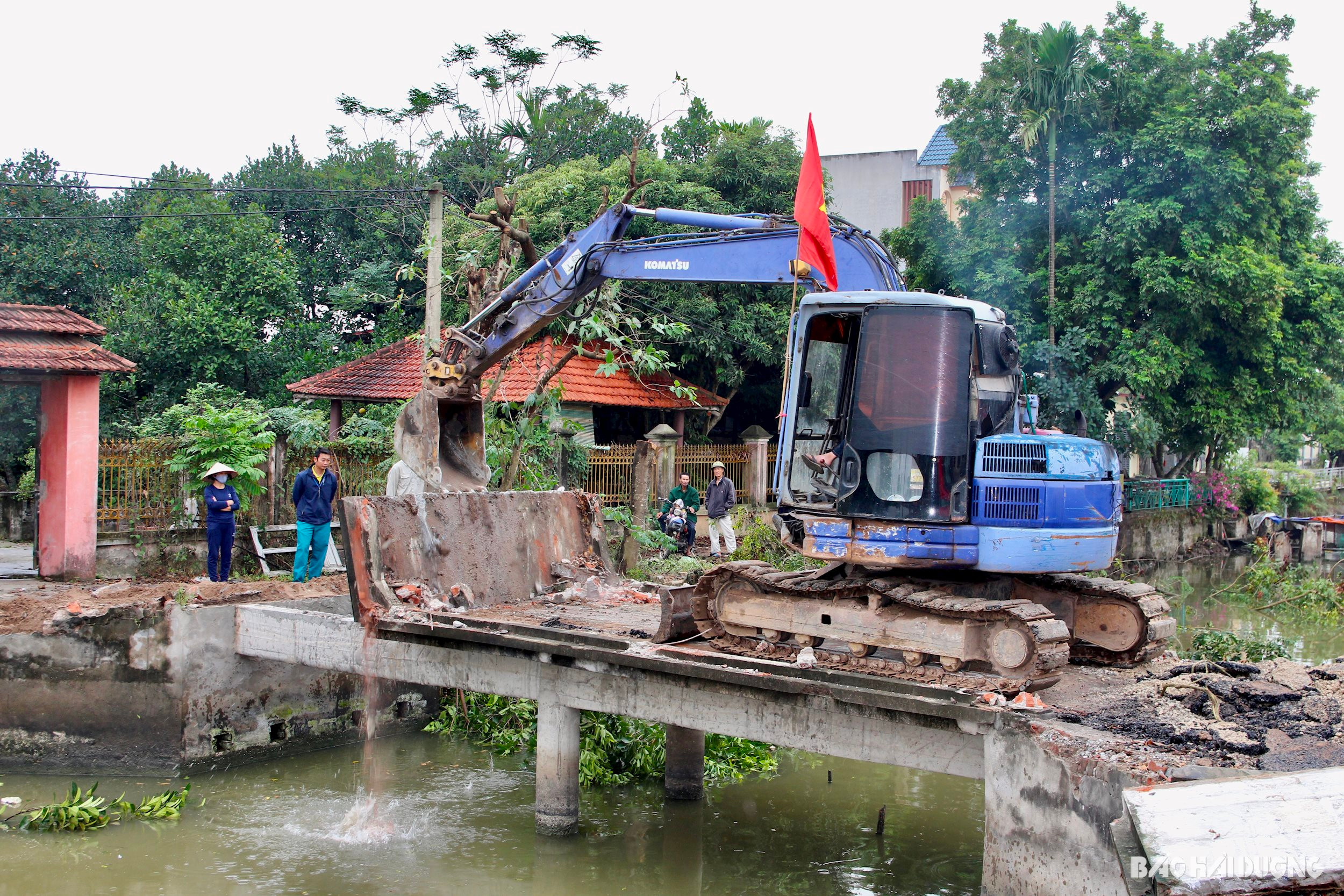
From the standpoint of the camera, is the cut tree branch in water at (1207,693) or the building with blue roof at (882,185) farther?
the building with blue roof at (882,185)

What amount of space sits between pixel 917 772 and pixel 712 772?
1.94m

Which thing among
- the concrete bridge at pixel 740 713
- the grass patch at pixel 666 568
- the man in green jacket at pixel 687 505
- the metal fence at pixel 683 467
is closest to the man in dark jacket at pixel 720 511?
the man in green jacket at pixel 687 505

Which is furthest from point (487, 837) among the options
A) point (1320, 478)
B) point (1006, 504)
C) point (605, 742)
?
point (1320, 478)

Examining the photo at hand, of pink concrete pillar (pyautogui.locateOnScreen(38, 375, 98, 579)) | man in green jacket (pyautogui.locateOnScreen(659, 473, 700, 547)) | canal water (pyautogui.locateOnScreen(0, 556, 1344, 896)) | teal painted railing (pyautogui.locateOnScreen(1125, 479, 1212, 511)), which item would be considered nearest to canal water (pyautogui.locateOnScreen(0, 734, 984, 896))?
canal water (pyautogui.locateOnScreen(0, 556, 1344, 896))

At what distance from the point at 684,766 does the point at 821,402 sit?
3.81 metres

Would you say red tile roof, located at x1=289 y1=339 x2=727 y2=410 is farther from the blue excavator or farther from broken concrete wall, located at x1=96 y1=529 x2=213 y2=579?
the blue excavator

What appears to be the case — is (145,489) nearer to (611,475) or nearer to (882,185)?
(611,475)

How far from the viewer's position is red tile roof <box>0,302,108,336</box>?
13562mm

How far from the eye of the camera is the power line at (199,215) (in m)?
20.4

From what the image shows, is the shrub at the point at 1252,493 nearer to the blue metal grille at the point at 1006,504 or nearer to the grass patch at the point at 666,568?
the grass patch at the point at 666,568

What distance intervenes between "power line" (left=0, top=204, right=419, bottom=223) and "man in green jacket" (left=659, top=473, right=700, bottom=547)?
9.92 m

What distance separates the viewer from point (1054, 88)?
21281 millimetres

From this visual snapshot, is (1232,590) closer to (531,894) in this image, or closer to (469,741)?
(469,741)

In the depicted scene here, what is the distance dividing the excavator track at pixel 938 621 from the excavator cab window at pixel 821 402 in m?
0.61
